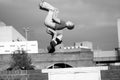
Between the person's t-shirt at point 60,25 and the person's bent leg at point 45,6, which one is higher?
the person's bent leg at point 45,6

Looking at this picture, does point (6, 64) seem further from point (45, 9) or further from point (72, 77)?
point (72, 77)

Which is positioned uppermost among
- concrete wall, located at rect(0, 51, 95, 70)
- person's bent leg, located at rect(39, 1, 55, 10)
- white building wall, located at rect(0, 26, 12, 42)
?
white building wall, located at rect(0, 26, 12, 42)

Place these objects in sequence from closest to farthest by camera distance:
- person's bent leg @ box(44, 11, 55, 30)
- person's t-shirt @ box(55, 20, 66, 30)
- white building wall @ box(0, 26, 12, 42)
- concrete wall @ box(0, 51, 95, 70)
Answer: person's bent leg @ box(44, 11, 55, 30) < person's t-shirt @ box(55, 20, 66, 30) < concrete wall @ box(0, 51, 95, 70) < white building wall @ box(0, 26, 12, 42)

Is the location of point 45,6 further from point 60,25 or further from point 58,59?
point 58,59

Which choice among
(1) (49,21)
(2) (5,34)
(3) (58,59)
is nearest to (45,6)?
(1) (49,21)

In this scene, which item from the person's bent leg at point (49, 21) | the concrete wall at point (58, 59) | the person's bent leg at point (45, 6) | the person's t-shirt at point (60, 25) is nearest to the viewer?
the person's bent leg at point (49, 21)

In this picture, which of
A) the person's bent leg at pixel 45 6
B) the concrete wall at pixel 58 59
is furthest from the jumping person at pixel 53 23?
the concrete wall at pixel 58 59

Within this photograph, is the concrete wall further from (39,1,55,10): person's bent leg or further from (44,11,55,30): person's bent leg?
(44,11,55,30): person's bent leg

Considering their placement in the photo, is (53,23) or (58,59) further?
(58,59)

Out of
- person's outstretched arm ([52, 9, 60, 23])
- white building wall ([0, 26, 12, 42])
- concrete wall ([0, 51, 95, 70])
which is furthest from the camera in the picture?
white building wall ([0, 26, 12, 42])

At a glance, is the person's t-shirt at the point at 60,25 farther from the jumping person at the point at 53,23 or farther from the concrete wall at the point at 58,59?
the concrete wall at the point at 58,59

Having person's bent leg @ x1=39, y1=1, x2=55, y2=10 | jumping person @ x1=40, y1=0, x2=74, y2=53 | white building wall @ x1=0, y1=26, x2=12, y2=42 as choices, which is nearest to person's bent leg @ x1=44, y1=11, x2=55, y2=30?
jumping person @ x1=40, y1=0, x2=74, y2=53

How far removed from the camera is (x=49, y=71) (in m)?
9.41

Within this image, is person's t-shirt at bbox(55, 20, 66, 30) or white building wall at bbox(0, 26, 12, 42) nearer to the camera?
person's t-shirt at bbox(55, 20, 66, 30)
